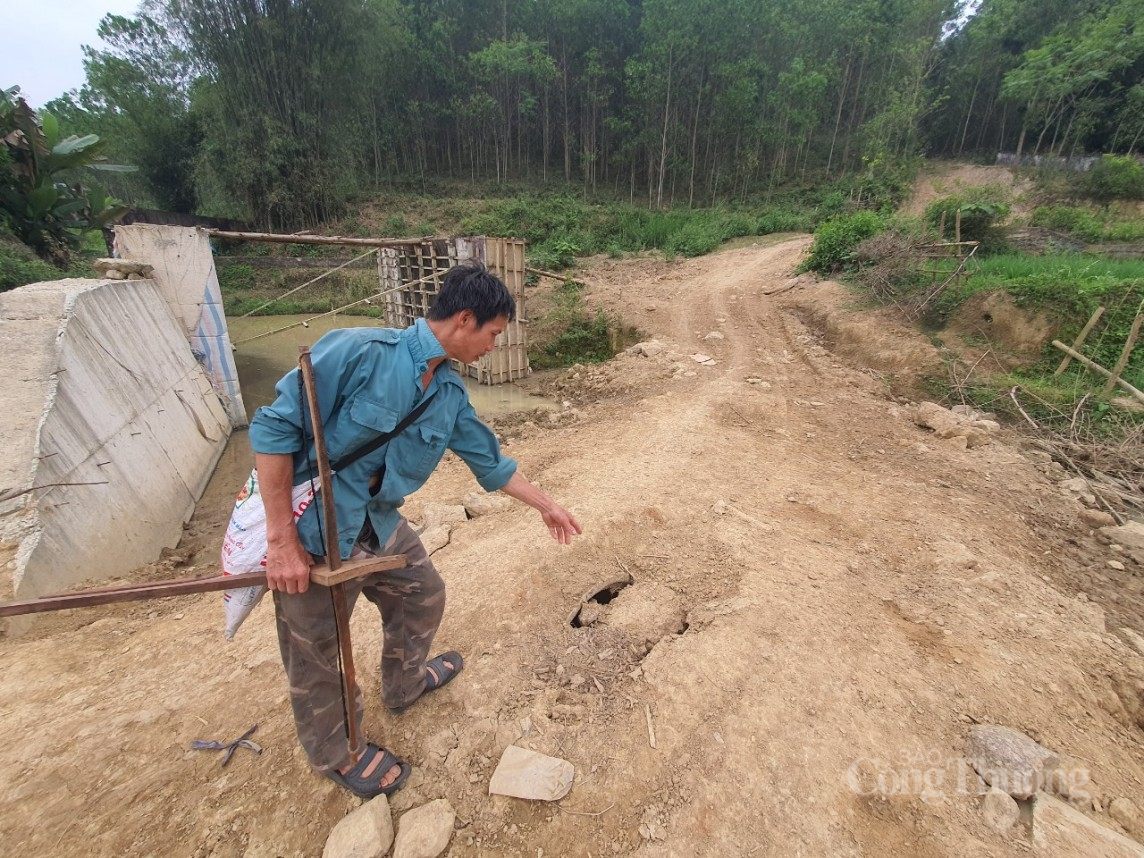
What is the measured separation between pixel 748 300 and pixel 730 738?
1056cm

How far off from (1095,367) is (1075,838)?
622 centimetres

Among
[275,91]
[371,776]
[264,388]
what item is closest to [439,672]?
[371,776]

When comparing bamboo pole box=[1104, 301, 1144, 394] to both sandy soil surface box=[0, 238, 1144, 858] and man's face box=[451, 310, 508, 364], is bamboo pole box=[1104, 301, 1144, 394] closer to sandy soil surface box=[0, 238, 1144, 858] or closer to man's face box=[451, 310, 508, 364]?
sandy soil surface box=[0, 238, 1144, 858]

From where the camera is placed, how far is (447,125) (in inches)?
1148

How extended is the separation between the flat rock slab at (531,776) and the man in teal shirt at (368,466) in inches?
15.4

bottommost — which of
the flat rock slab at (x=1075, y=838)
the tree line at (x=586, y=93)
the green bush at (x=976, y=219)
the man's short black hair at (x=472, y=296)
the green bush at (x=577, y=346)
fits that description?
the green bush at (x=577, y=346)

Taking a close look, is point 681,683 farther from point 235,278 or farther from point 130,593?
point 235,278

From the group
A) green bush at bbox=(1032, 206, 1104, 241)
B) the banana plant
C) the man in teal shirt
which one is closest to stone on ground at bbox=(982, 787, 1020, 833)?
the man in teal shirt

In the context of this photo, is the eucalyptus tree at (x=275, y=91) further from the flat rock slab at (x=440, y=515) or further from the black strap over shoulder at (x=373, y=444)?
the black strap over shoulder at (x=373, y=444)

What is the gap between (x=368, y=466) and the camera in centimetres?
159

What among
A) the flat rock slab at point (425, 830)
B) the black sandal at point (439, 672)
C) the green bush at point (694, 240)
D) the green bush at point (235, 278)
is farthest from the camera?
the green bush at point (235, 278)

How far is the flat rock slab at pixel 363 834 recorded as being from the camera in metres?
1.69

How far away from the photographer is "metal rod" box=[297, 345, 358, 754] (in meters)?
1.37

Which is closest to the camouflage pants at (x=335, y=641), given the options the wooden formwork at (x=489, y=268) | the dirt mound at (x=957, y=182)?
the wooden formwork at (x=489, y=268)
